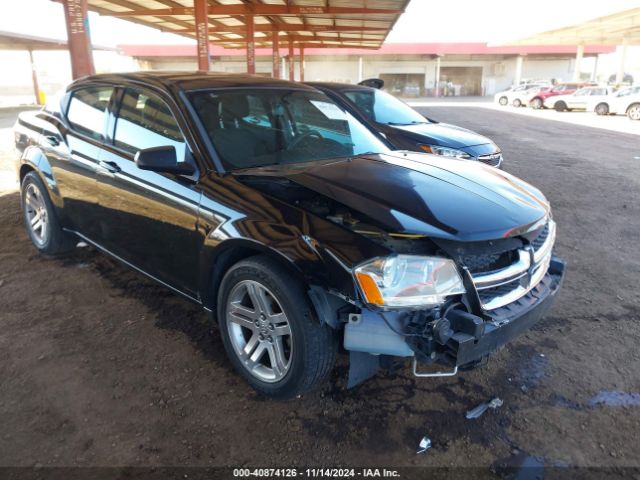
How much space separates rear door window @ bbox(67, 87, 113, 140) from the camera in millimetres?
3758

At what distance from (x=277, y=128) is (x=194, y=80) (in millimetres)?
662

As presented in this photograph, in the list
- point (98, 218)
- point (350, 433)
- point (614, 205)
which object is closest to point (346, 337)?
point (350, 433)

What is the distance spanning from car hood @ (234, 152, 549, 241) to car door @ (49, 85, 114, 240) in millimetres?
1553

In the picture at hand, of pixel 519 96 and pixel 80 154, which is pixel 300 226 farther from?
pixel 519 96

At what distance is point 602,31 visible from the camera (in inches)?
1383

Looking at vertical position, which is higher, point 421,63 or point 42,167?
point 421,63

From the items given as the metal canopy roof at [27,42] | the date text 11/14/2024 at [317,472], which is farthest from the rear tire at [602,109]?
the metal canopy roof at [27,42]

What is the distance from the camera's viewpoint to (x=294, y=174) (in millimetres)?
2850

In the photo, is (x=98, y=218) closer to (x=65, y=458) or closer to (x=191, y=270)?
(x=191, y=270)

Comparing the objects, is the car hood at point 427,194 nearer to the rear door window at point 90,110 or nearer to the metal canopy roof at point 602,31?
the rear door window at point 90,110

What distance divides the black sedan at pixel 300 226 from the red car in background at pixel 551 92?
29206 mm

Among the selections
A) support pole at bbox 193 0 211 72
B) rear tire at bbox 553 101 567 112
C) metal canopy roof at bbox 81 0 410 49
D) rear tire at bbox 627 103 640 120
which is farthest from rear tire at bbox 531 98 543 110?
support pole at bbox 193 0 211 72

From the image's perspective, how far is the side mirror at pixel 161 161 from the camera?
9.09 feet

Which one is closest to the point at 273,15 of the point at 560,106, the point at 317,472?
the point at 317,472
